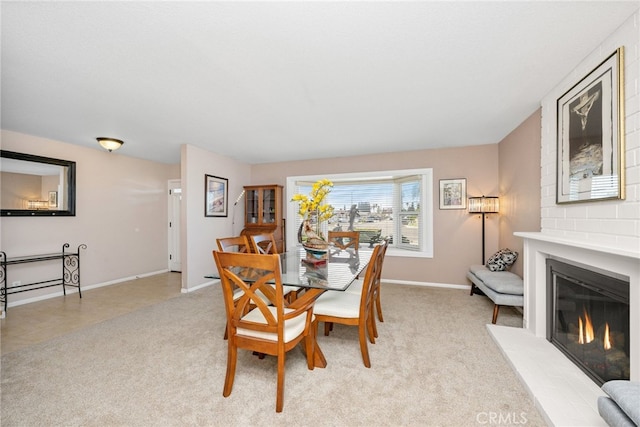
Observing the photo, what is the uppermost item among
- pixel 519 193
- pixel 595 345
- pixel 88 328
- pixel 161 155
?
pixel 161 155

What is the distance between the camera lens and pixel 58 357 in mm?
2199

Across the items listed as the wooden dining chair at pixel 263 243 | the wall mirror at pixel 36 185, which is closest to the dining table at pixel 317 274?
the wooden dining chair at pixel 263 243

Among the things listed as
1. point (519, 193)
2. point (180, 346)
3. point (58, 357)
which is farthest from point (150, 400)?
point (519, 193)

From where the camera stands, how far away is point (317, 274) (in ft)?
7.42

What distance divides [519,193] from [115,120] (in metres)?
4.95

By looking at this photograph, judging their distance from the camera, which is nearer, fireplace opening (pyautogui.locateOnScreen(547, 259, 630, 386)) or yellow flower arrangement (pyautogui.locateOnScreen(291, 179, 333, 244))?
fireplace opening (pyautogui.locateOnScreen(547, 259, 630, 386))

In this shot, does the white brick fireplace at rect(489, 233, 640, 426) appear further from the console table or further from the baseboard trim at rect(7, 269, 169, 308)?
the baseboard trim at rect(7, 269, 169, 308)

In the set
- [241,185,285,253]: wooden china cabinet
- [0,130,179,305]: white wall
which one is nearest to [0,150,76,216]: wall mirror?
[0,130,179,305]: white wall

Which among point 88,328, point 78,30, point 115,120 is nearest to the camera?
point 78,30

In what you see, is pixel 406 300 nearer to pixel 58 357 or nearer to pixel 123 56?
pixel 58 357

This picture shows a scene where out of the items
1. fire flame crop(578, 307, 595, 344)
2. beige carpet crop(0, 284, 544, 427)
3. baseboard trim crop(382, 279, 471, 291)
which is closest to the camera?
beige carpet crop(0, 284, 544, 427)

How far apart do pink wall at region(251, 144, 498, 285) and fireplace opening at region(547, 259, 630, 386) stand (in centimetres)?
197

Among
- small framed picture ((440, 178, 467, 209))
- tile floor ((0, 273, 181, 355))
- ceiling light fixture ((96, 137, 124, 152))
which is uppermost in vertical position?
ceiling light fixture ((96, 137, 124, 152))

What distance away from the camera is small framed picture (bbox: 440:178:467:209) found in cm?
429
